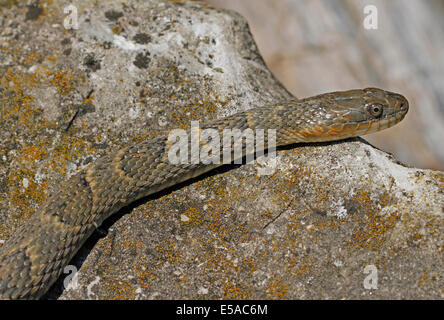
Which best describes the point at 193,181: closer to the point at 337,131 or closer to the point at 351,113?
the point at 337,131

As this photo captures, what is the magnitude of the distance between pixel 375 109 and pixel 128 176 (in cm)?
313

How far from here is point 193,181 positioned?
553 centimetres

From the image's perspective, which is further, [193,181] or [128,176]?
[193,181]

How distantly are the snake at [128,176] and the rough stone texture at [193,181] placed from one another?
0.21 m

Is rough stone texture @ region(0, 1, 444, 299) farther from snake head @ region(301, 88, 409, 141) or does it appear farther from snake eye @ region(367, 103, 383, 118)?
snake eye @ region(367, 103, 383, 118)

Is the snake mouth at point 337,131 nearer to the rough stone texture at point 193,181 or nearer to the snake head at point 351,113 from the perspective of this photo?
the snake head at point 351,113

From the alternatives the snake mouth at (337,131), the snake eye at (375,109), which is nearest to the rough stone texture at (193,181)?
the snake mouth at (337,131)

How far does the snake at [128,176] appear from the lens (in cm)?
454

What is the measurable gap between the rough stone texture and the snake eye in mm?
423

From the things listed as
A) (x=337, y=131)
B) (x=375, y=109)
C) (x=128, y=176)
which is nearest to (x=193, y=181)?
(x=128, y=176)

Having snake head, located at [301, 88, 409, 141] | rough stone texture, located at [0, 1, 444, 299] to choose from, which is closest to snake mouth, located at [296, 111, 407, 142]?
snake head, located at [301, 88, 409, 141]

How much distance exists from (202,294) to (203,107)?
8.06 feet

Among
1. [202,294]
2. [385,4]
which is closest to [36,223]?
[202,294]

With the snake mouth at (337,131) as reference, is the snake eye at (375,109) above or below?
above
